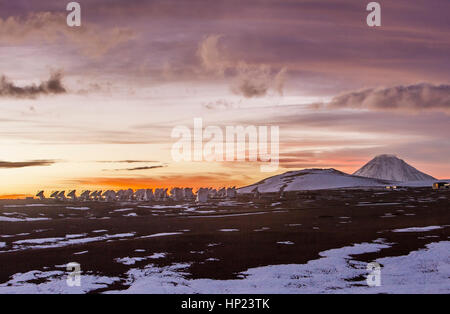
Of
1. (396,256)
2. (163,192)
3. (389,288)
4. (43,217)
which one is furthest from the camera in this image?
(163,192)

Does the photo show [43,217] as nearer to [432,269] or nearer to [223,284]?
[223,284]

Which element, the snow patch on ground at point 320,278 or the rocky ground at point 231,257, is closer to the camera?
the snow patch on ground at point 320,278

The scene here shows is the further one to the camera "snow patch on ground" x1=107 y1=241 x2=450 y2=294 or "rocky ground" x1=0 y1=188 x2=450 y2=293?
"rocky ground" x1=0 y1=188 x2=450 y2=293

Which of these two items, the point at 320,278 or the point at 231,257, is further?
the point at 231,257
